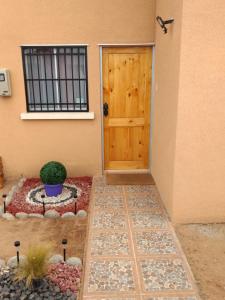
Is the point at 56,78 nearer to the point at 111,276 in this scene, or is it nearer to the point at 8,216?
the point at 8,216

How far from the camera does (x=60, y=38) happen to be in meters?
4.90

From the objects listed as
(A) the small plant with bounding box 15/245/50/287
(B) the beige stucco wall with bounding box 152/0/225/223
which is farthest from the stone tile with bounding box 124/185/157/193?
(A) the small plant with bounding box 15/245/50/287

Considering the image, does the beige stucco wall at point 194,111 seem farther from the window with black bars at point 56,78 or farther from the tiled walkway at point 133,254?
the window with black bars at point 56,78

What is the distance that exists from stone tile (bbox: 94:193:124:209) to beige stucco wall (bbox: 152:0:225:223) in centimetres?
72

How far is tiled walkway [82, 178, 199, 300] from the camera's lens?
2.65 metres

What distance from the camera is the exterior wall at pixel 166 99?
357cm

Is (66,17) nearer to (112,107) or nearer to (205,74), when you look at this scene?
(112,107)

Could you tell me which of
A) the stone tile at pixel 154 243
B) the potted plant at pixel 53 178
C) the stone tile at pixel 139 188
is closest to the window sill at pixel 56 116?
the potted plant at pixel 53 178

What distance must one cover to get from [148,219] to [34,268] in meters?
1.79

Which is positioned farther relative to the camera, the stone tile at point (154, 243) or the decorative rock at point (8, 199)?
the decorative rock at point (8, 199)

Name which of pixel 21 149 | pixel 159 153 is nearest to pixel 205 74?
pixel 159 153

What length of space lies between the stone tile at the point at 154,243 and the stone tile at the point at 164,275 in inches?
6.4

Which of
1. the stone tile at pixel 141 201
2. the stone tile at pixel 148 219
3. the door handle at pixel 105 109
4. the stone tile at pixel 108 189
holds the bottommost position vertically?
A: the stone tile at pixel 148 219

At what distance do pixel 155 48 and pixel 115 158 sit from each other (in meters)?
2.16
